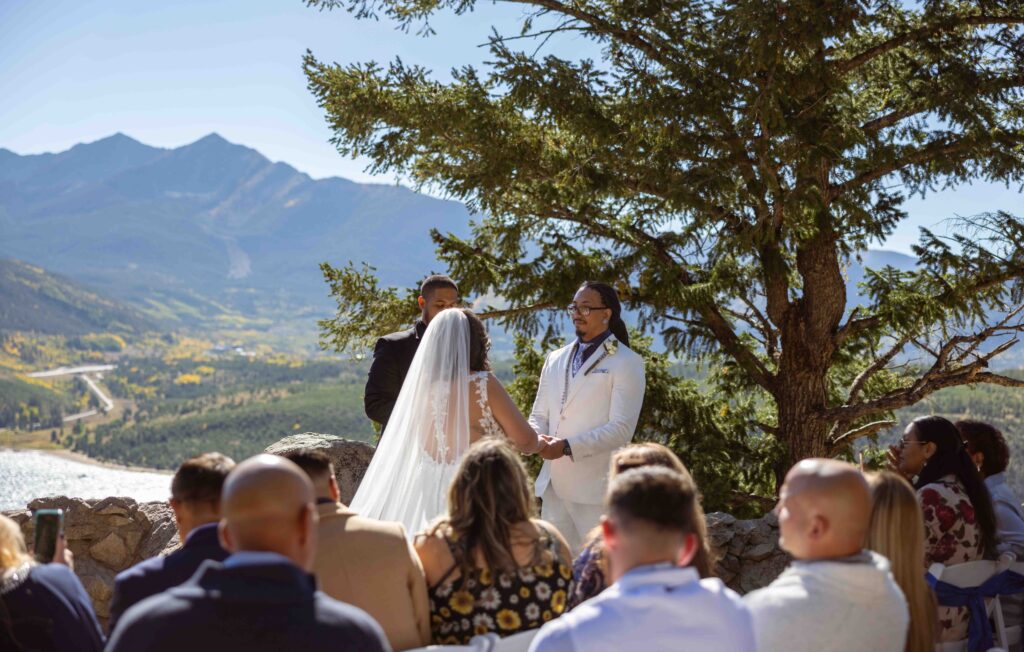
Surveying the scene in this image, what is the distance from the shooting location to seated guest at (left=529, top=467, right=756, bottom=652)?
86.2 inches

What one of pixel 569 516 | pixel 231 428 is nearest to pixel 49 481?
pixel 231 428

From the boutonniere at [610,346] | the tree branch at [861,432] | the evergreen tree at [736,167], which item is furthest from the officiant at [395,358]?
the tree branch at [861,432]

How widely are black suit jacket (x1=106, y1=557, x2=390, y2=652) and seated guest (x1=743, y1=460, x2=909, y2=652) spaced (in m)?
1.28

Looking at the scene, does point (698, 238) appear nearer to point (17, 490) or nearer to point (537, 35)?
point (537, 35)

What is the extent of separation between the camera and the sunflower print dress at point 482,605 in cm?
287

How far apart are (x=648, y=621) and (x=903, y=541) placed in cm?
111

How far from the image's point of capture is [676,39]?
26.2 ft

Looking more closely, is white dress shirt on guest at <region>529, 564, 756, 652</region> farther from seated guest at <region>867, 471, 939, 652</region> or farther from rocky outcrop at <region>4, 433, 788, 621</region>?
rocky outcrop at <region>4, 433, 788, 621</region>

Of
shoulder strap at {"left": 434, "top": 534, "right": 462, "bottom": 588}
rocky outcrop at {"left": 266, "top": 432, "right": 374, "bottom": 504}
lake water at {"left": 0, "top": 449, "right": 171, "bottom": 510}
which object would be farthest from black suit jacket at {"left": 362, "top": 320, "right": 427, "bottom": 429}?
lake water at {"left": 0, "top": 449, "right": 171, "bottom": 510}

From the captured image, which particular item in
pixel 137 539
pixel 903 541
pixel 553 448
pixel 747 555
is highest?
pixel 553 448

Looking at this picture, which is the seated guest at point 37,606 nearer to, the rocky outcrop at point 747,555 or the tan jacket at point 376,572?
the tan jacket at point 376,572

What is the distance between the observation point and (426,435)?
14.4 feet

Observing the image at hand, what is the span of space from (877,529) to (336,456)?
13.8 feet

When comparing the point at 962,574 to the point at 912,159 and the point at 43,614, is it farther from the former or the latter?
the point at 912,159
